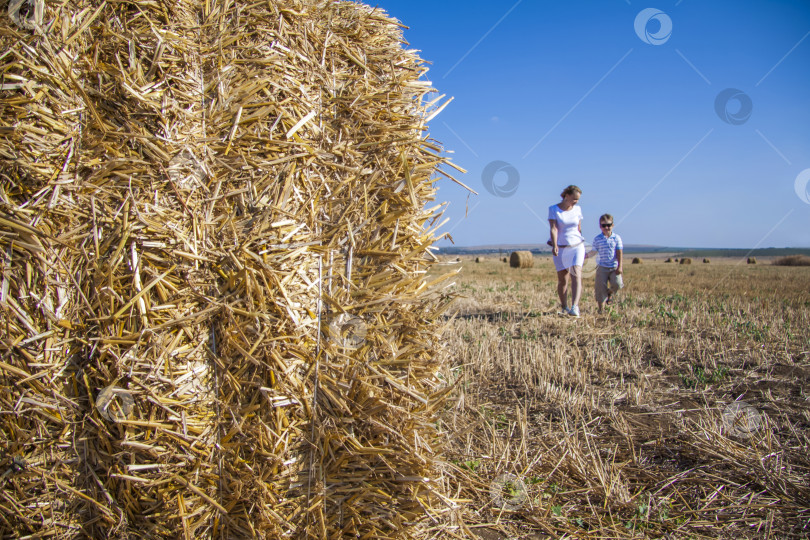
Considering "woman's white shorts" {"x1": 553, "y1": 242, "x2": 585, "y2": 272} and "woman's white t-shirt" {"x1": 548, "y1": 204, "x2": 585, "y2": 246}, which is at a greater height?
"woman's white t-shirt" {"x1": 548, "y1": 204, "x2": 585, "y2": 246}

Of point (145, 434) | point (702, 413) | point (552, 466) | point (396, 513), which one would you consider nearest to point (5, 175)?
point (145, 434)

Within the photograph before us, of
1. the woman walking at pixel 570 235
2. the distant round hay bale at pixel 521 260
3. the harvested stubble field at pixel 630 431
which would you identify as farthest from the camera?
the distant round hay bale at pixel 521 260

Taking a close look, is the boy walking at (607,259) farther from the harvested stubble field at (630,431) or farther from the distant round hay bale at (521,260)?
the distant round hay bale at (521,260)

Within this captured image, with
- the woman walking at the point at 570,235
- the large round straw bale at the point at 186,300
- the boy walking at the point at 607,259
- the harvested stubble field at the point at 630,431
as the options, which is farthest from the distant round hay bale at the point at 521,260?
the large round straw bale at the point at 186,300

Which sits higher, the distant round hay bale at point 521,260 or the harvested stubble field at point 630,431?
the distant round hay bale at point 521,260

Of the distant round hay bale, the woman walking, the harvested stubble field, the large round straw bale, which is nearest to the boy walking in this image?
the woman walking

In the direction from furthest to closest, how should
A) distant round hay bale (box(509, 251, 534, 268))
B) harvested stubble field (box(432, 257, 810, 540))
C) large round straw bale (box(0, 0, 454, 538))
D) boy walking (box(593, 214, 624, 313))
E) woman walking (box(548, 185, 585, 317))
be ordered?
distant round hay bale (box(509, 251, 534, 268))
boy walking (box(593, 214, 624, 313))
woman walking (box(548, 185, 585, 317))
harvested stubble field (box(432, 257, 810, 540))
large round straw bale (box(0, 0, 454, 538))

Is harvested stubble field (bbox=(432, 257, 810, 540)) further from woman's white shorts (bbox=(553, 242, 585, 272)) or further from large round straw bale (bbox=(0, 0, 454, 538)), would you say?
woman's white shorts (bbox=(553, 242, 585, 272))

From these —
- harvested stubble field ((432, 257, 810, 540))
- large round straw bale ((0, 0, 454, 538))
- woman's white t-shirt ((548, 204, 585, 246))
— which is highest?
woman's white t-shirt ((548, 204, 585, 246))

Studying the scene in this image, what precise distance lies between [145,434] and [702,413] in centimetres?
401

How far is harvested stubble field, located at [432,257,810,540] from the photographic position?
2.48 m

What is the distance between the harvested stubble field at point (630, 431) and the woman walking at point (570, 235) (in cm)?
103

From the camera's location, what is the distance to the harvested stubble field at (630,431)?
248 centimetres

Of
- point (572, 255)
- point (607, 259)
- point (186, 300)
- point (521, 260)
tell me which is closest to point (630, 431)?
point (186, 300)
